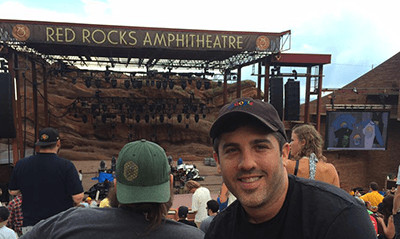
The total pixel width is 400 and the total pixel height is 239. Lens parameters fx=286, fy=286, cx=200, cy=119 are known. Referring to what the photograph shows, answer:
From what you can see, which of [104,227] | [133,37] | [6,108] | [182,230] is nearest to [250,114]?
[182,230]

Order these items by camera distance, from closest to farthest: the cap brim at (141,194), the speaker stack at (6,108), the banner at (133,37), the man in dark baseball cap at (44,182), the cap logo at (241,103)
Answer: the cap logo at (241,103) → the cap brim at (141,194) → the man in dark baseball cap at (44,182) → the speaker stack at (6,108) → the banner at (133,37)

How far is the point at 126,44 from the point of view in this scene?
12203 millimetres

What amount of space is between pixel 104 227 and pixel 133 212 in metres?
0.15

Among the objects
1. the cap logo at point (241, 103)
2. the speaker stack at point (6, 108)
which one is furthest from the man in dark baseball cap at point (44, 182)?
the speaker stack at point (6, 108)

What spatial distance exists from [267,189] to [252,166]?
0.12m

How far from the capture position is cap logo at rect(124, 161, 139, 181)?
144 centimetres

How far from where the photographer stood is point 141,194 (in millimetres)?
1417

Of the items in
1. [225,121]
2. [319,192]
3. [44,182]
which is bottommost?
[44,182]

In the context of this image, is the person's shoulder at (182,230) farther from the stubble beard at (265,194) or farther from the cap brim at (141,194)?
the stubble beard at (265,194)

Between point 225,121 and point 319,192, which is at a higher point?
point 225,121

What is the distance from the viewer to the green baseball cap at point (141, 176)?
1.42 m

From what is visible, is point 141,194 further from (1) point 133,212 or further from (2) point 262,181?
(2) point 262,181

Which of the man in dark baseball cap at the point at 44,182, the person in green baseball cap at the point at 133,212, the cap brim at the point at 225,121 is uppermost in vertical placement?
the cap brim at the point at 225,121

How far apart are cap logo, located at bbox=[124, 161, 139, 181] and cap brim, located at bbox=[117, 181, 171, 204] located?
0.05 metres
